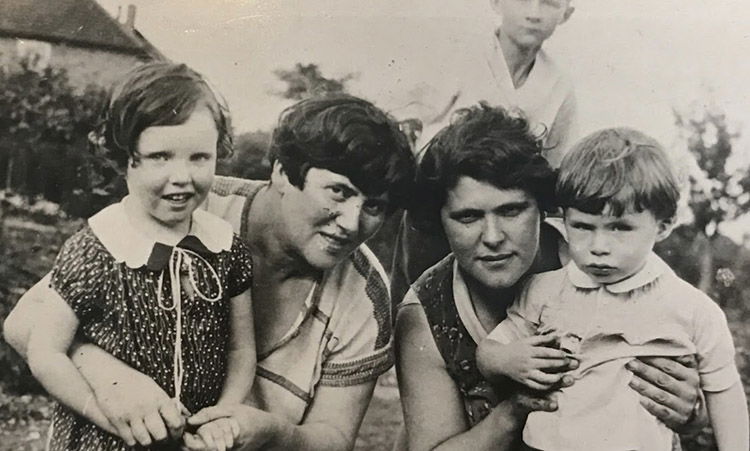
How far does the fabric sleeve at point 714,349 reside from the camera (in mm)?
1331

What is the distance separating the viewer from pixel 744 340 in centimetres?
136

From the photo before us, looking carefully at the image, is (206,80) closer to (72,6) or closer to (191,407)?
(72,6)

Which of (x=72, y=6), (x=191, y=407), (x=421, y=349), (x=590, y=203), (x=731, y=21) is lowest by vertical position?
(x=191, y=407)

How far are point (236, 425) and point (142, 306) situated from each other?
216 millimetres

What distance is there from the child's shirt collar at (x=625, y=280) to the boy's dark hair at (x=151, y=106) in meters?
0.55

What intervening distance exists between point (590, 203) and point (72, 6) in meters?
0.85

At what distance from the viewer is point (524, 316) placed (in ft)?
4.36

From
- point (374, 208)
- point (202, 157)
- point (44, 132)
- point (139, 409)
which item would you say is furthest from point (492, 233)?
point (44, 132)

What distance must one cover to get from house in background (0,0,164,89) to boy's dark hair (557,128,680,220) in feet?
2.16

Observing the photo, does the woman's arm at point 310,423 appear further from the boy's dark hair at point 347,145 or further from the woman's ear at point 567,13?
the woman's ear at point 567,13

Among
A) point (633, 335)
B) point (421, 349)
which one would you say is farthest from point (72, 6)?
point (633, 335)

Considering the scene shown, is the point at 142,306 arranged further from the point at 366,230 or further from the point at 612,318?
the point at 612,318

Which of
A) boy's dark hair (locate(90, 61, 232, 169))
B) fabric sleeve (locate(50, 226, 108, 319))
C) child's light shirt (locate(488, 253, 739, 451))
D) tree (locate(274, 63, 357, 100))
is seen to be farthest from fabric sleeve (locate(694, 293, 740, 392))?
fabric sleeve (locate(50, 226, 108, 319))

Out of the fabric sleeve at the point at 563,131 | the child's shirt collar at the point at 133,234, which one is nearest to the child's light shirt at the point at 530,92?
the fabric sleeve at the point at 563,131
